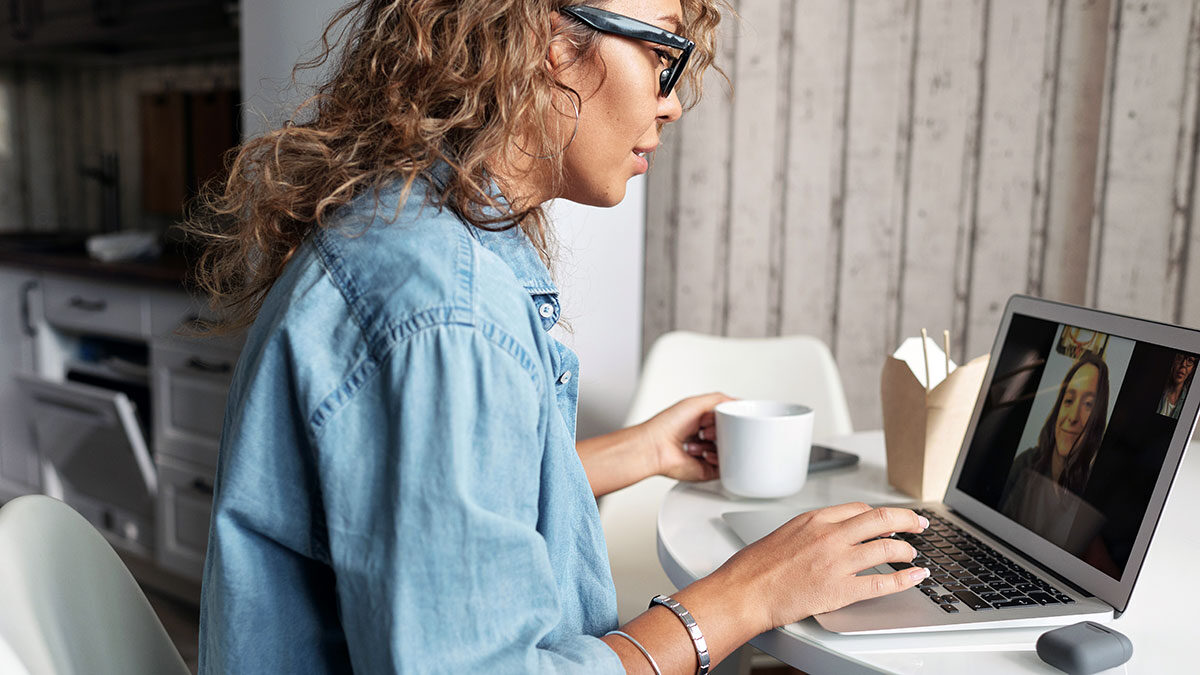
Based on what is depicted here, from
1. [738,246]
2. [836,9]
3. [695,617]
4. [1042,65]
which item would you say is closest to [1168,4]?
[1042,65]

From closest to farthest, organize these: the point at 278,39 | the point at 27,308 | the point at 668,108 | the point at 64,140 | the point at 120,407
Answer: the point at 668,108
the point at 278,39
the point at 120,407
the point at 27,308
the point at 64,140

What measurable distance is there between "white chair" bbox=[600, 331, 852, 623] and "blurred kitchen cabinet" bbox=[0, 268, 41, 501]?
232 centimetres

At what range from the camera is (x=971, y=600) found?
79cm

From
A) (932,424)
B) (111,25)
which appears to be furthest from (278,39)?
(111,25)

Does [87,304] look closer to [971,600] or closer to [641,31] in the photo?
[641,31]

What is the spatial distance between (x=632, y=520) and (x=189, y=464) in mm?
1536

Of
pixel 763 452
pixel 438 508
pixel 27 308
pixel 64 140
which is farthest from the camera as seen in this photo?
pixel 64 140

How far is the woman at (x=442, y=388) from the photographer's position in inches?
22.8

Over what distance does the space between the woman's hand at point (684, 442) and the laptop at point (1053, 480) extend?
160 millimetres

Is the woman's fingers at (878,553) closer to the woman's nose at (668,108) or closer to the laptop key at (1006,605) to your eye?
the laptop key at (1006,605)

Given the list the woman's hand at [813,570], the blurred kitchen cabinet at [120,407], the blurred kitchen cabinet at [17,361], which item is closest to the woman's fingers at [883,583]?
the woman's hand at [813,570]

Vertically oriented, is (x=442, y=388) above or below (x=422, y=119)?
below

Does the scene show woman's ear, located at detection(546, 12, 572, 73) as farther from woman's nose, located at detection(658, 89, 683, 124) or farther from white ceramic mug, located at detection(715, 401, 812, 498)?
white ceramic mug, located at detection(715, 401, 812, 498)

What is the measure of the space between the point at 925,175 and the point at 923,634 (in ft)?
5.42
